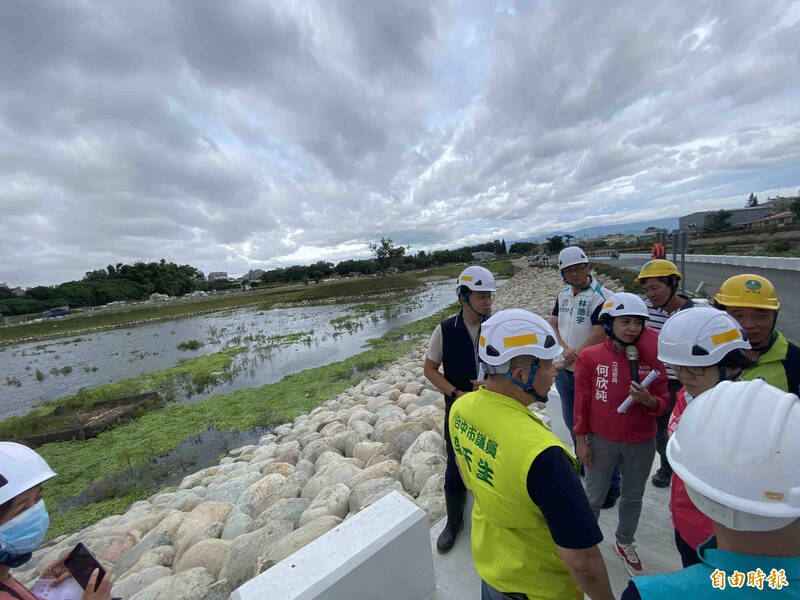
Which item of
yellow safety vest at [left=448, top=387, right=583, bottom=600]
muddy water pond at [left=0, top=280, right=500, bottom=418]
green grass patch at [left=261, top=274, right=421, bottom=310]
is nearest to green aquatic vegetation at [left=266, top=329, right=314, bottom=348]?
muddy water pond at [left=0, top=280, right=500, bottom=418]

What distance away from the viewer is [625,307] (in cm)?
214

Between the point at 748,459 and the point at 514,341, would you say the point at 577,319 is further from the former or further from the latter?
the point at 748,459

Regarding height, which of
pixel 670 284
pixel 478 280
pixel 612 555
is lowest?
pixel 612 555

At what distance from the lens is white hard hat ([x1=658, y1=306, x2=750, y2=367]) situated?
62.3 inches

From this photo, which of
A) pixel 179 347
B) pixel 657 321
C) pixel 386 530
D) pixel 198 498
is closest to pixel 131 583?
pixel 198 498

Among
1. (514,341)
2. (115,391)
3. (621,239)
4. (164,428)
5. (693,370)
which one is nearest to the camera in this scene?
(514,341)

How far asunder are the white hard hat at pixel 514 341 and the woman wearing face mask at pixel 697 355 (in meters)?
0.76

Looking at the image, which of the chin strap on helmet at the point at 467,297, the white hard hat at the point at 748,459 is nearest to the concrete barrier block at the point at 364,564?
the chin strap on helmet at the point at 467,297

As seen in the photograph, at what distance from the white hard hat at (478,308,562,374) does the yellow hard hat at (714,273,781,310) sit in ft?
4.31

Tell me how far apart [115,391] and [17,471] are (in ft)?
44.9

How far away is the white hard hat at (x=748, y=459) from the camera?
0.74m

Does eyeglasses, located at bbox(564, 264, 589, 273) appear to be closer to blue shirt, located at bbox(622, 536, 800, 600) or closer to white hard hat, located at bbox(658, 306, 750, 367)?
white hard hat, located at bbox(658, 306, 750, 367)

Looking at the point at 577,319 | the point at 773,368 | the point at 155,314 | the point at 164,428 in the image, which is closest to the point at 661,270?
the point at 577,319

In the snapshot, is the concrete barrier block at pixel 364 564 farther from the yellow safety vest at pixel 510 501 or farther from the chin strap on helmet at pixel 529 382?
the chin strap on helmet at pixel 529 382
